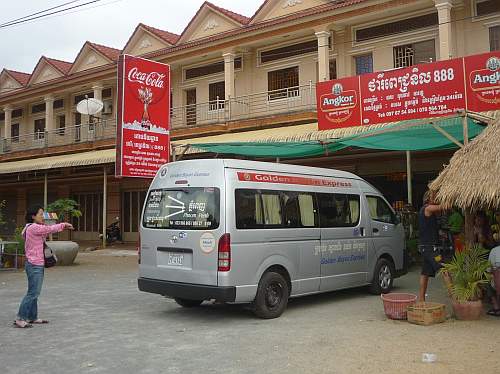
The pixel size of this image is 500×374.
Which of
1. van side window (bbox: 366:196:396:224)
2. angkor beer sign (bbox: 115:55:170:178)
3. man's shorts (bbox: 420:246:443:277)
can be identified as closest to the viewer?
man's shorts (bbox: 420:246:443:277)

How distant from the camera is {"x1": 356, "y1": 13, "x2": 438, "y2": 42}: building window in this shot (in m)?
16.5

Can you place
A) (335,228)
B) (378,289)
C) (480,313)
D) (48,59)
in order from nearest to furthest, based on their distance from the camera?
(480,313), (335,228), (378,289), (48,59)

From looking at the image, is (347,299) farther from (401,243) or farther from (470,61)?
(470,61)

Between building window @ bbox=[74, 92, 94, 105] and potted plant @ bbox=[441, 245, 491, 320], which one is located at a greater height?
building window @ bbox=[74, 92, 94, 105]

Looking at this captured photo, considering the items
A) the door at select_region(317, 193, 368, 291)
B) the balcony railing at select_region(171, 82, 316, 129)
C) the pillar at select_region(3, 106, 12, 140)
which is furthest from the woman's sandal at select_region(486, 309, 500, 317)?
the pillar at select_region(3, 106, 12, 140)

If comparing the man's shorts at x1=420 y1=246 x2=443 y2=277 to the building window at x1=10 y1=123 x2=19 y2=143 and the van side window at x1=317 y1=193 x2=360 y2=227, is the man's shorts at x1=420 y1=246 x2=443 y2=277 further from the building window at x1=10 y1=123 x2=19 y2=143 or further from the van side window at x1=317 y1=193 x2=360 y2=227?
the building window at x1=10 y1=123 x2=19 y2=143

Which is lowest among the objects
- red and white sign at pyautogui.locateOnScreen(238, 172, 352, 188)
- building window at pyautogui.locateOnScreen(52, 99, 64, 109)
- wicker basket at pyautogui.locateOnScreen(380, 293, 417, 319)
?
wicker basket at pyautogui.locateOnScreen(380, 293, 417, 319)

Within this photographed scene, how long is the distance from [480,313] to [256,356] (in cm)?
342

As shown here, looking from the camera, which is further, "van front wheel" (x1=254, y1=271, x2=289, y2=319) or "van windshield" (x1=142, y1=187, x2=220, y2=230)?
"van front wheel" (x1=254, y1=271, x2=289, y2=319)

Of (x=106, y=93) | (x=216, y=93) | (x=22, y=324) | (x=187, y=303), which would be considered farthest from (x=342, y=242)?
(x=106, y=93)

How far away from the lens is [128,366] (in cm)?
512

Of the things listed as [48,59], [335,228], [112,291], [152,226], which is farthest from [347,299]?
[48,59]

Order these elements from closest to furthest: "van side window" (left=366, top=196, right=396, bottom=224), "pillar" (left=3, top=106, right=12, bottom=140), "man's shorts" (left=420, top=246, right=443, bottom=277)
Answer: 1. "man's shorts" (left=420, top=246, right=443, bottom=277)
2. "van side window" (left=366, top=196, right=396, bottom=224)
3. "pillar" (left=3, top=106, right=12, bottom=140)

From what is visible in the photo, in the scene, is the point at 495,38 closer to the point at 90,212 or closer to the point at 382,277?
the point at 382,277
